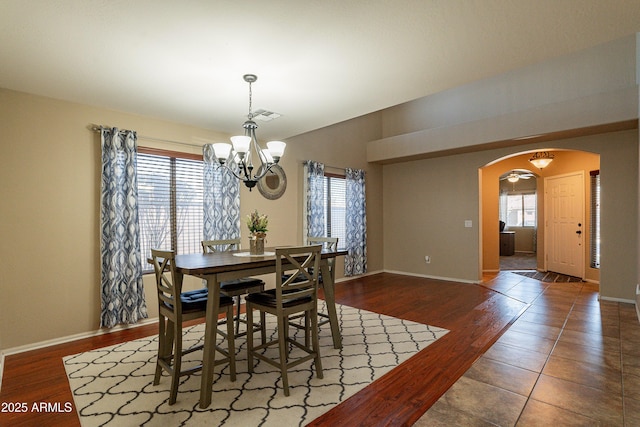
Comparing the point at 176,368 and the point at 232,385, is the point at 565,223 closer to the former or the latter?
the point at 232,385

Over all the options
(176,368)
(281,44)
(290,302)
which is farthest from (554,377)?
(281,44)

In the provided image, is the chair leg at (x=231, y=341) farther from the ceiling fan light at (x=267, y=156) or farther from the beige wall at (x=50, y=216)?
the beige wall at (x=50, y=216)

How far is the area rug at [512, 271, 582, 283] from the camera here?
589 centimetres

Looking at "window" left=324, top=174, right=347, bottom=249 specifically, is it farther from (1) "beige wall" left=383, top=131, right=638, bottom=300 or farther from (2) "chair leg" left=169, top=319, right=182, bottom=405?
(2) "chair leg" left=169, top=319, right=182, bottom=405

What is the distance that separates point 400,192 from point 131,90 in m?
5.22

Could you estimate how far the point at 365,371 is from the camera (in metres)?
2.55

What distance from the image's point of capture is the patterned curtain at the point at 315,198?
539 cm

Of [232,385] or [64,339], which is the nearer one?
[232,385]

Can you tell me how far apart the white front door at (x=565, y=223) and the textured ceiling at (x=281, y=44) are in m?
4.96

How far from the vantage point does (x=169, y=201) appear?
159 inches

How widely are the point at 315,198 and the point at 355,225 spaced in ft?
3.76

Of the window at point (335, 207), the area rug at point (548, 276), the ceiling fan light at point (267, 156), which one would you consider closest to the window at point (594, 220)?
the area rug at point (548, 276)

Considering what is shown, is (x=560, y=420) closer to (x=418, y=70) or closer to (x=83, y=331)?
(x=418, y=70)

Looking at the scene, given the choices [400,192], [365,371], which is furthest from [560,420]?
[400,192]
